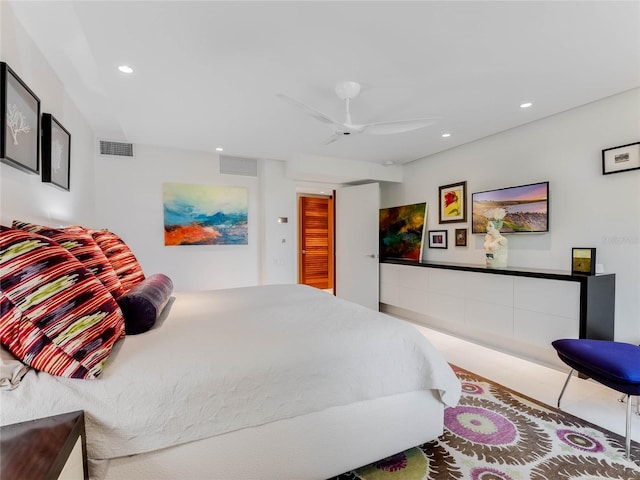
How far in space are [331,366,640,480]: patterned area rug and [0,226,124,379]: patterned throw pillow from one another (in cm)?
132

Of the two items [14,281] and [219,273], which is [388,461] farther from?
[219,273]

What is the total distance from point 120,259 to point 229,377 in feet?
4.68

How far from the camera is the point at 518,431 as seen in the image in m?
1.88

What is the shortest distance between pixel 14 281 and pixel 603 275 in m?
3.69

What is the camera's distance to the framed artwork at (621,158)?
2.44 metres

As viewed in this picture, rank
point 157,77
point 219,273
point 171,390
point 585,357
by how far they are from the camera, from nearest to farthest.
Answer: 1. point 171,390
2. point 585,357
3. point 157,77
4. point 219,273

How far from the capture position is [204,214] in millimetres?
4215

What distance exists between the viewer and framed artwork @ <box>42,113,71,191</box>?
6.63 ft

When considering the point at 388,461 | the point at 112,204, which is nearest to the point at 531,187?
the point at 388,461

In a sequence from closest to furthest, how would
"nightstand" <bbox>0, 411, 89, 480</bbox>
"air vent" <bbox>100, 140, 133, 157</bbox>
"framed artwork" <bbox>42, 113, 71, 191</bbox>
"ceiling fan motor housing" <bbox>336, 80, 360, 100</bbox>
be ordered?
"nightstand" <bbox>0, 411, 89, 480</bbox> → "framed artwork" <bbox>42, 113, 71, 191</bbox> → "ceiling fan motor housing" <bbox>336, 80, 360, 100</bbox> → "air vent" <bbox>100, 140, 133, 157</bbox>

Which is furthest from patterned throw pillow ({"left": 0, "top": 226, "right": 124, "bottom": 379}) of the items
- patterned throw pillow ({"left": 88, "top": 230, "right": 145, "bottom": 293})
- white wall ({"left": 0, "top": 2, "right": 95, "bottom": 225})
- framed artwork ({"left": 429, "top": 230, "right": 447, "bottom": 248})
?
framed artwork ({"left": 429, "top": 230, "right": 447, "bottom": 248})

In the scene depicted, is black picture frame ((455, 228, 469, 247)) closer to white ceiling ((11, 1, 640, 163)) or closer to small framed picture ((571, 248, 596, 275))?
small framed picture ((571, 248, 596, 275))

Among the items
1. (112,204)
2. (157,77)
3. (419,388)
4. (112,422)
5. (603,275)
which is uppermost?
(157,77)

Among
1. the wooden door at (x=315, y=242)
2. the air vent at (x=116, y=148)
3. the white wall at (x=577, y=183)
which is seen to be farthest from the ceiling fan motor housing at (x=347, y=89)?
the wooden door at (x=315, y=242)
